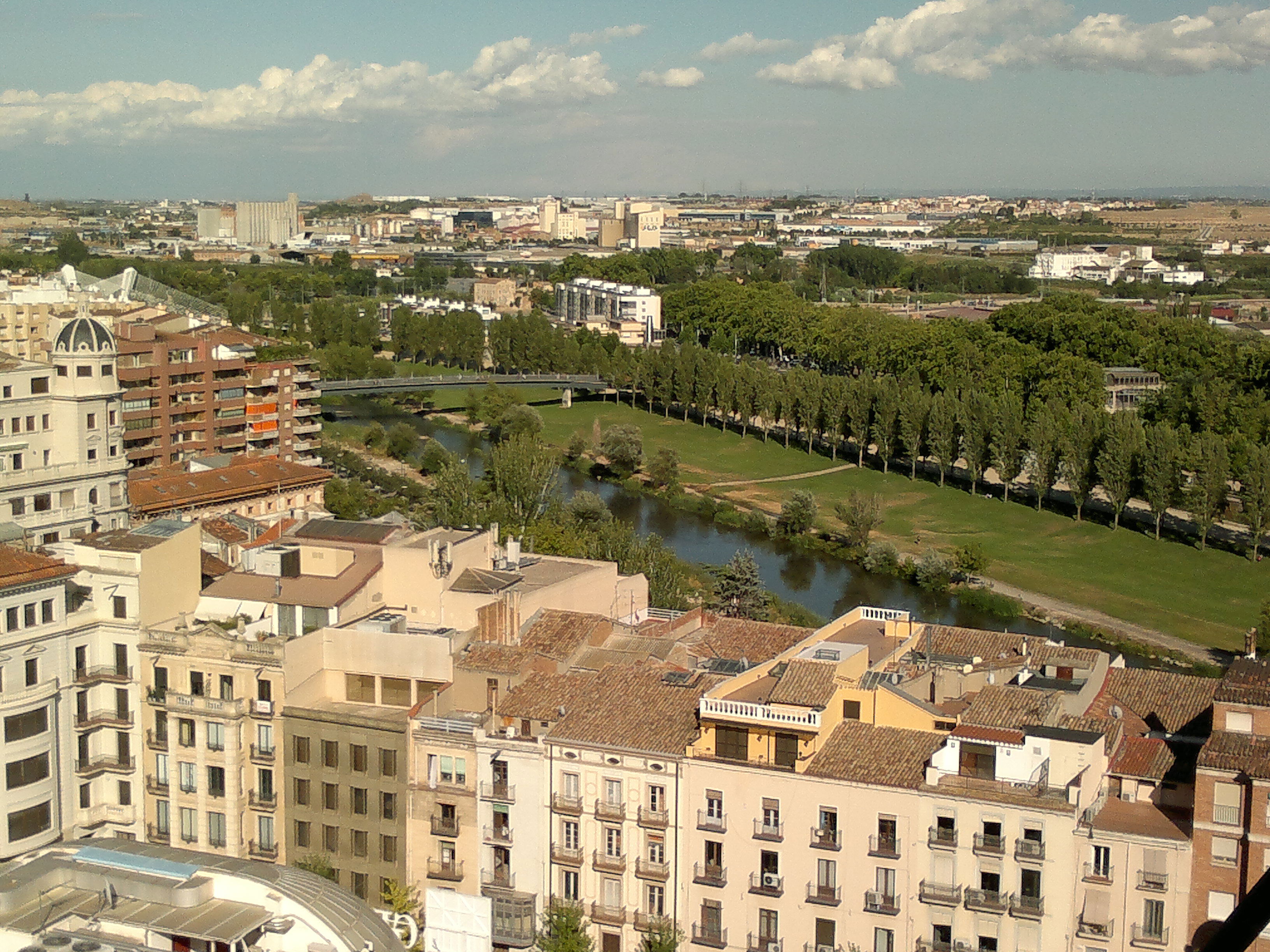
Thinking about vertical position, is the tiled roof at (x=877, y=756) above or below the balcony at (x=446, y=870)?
above

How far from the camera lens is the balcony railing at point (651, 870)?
53.2 ft

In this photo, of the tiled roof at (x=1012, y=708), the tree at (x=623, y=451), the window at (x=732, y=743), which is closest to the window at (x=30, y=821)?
the window at (x=732, y=743)

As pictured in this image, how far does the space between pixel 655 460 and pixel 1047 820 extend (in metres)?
37.9

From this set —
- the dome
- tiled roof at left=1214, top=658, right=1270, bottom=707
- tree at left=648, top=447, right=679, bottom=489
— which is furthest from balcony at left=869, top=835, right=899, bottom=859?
tree at left=648, top=447, right=679, bottom=489

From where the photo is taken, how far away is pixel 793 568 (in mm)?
41500

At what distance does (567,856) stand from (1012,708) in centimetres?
467

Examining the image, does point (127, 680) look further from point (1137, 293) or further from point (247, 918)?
point (1137, 293)

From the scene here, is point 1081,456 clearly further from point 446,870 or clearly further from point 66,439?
point 446,870

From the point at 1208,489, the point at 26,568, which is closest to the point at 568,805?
the point at 26,568

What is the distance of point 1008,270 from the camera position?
12925cm


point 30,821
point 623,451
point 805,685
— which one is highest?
point 805,685

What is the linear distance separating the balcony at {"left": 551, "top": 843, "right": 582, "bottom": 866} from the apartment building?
1395cm

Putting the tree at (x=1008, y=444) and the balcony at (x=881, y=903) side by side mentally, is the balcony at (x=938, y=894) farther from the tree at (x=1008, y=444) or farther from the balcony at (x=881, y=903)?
the tree at (x=1008, y=444)

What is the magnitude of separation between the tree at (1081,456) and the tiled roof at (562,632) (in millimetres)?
27984
